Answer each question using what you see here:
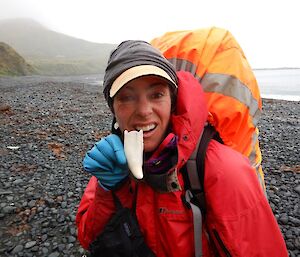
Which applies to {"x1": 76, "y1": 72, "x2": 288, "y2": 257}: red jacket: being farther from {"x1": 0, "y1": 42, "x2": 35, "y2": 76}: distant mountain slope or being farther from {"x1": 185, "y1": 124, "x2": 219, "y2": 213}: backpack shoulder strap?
{"x1": 0, "y1": 42, "x2": 35, "y2": 76}: distant mountain slope

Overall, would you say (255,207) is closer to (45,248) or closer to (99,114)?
(45,248)

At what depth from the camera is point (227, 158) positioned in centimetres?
213

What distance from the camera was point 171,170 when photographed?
7.05ft

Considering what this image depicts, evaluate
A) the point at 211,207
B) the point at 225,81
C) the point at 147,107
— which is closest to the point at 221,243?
the point at 211,207

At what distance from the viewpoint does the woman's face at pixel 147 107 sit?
2314 mm

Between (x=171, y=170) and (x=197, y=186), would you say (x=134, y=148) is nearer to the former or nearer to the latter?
(x=171, y=170)

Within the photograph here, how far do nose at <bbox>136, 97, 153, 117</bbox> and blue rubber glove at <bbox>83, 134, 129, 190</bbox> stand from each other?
1.06 ft

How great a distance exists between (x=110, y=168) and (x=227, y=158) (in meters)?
0.98

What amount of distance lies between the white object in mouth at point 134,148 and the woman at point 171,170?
2.8 inches

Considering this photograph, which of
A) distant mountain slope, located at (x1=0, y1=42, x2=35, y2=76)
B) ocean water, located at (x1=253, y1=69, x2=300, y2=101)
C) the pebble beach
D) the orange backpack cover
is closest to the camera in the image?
the orange backpack cover

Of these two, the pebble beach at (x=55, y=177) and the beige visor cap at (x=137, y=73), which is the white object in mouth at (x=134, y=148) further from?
the pebble beach at (x=55, y=177)

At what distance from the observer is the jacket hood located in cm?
217

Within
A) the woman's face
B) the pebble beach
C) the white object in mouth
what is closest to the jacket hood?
the woman's face

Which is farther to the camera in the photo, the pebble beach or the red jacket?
the pebble beach
